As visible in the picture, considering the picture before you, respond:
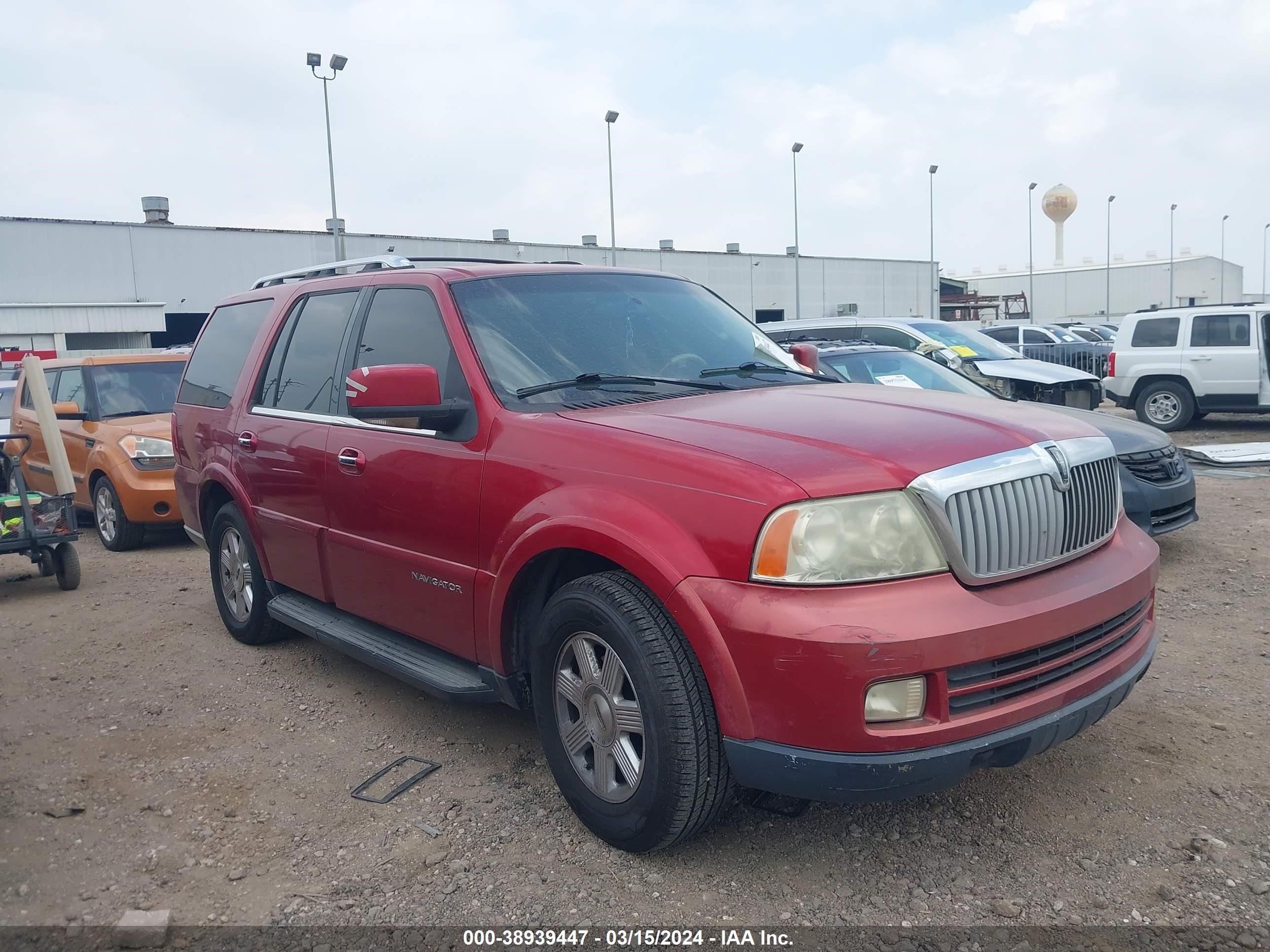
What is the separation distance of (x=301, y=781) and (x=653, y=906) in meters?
1.64

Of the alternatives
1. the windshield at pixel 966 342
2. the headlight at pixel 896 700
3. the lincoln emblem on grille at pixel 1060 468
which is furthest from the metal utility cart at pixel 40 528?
the windshield at pixel 966 342

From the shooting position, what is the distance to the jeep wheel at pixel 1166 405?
14.4m

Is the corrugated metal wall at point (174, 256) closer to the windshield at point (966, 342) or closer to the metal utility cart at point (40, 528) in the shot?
the windshield at point (966, 342)

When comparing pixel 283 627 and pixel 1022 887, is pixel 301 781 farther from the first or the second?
pixel 1022 887

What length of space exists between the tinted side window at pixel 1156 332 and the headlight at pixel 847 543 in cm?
1380

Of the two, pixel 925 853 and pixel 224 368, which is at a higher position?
pixel 224 368

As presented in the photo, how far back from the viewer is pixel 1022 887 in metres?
2.91

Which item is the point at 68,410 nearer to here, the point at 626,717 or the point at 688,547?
the point at 626,717

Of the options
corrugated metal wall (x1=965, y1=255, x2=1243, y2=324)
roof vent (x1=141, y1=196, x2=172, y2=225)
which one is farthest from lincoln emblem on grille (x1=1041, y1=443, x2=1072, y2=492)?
corrugated metal wall (x1=965, y1=255, x2=1243, y2=324)

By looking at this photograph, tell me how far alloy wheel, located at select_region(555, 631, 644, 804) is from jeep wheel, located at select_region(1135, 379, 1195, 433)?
13636mm

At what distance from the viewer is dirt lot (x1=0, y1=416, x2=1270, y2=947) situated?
291 cm

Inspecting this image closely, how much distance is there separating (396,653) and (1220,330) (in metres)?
14.0

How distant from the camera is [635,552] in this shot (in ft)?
9.55

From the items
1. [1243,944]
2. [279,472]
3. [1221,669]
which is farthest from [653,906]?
[1221,669]
